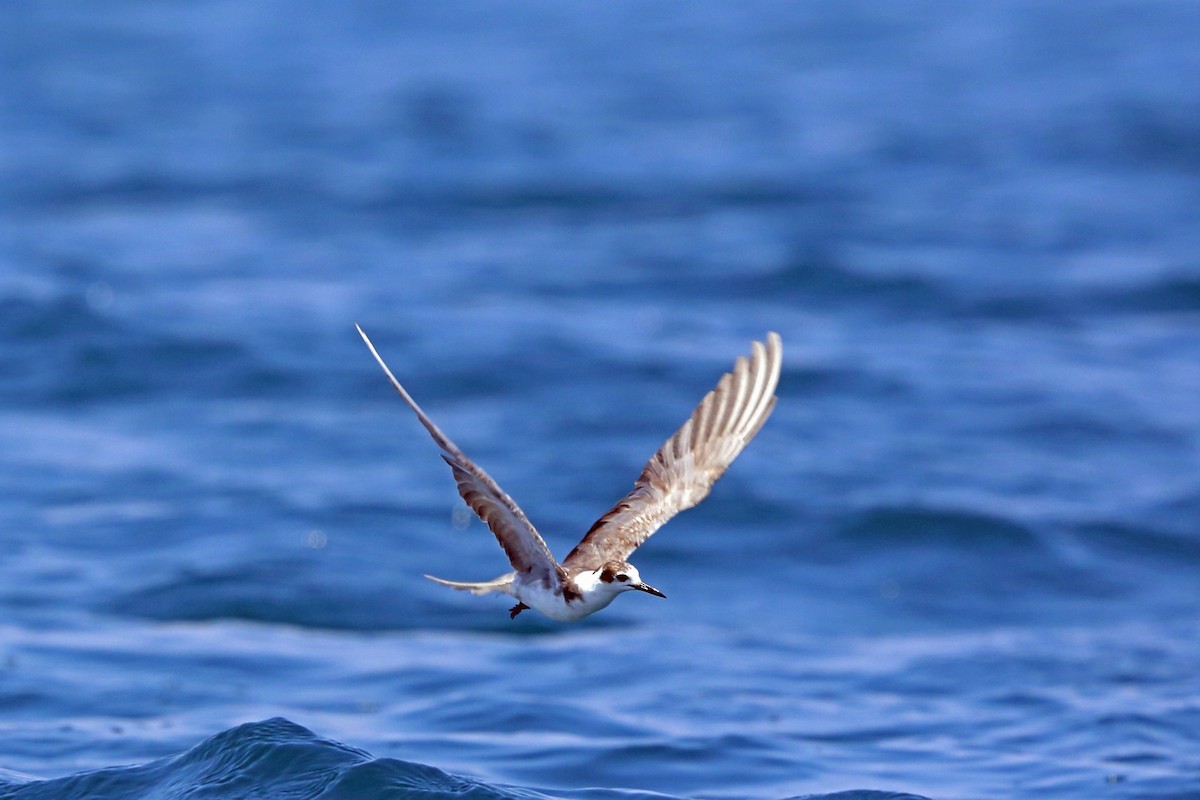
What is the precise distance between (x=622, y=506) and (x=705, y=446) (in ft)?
1.88

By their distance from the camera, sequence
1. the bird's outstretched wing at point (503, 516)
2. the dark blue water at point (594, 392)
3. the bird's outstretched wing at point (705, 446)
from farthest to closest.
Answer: the dark blue water at point (594, 392), the bird's outstretched wing at point (705, 446), the bird's outstretched wing at point (503, 516)

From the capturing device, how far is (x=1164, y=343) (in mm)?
19906

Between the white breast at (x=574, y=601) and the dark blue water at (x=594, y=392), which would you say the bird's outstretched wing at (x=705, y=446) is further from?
the dark blue water at (x=594, y=392)

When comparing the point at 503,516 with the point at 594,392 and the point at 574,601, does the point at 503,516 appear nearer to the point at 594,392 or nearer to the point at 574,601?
the point at 574,601

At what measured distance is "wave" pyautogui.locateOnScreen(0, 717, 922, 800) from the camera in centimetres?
882

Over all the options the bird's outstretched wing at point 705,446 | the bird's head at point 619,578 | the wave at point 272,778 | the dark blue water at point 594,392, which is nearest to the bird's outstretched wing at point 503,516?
the bird's head at point 619,578

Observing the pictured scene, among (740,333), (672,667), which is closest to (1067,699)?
(672,667)

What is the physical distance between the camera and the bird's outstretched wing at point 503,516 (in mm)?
6433

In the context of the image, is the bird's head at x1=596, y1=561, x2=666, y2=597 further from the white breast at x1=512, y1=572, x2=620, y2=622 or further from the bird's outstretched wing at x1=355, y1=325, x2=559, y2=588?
the bird's outstretched wing at x1=355, y1=325, x2=559, y2=588

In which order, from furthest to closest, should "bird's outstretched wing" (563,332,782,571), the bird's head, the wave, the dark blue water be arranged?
the dark blue water
the wave
"bird's outstretched wing" (563,332,782,571)
the bird's head

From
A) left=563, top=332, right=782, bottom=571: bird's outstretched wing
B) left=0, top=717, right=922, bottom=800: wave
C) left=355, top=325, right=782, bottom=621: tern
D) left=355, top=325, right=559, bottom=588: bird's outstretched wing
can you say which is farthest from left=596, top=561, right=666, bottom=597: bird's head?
left=0, top=717, right=922, bottom=800: wave

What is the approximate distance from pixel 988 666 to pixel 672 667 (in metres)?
2.45

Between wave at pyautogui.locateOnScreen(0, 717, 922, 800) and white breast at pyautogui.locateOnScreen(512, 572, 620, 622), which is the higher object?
white breast at pyautogui.locateOnScreen(512, 572, 620, 622)

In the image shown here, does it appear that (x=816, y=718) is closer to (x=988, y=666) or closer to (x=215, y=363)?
(x=988, y=666)
